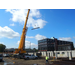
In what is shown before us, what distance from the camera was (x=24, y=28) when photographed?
30172 mm

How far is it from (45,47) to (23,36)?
40.6 metres
